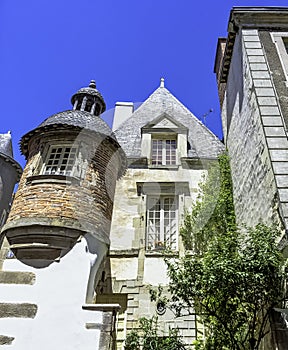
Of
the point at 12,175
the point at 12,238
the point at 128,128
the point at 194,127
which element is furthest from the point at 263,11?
the point at 12,175

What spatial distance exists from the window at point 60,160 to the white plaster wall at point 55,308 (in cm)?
207

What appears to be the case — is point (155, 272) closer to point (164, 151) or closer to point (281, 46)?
point (164, 151)

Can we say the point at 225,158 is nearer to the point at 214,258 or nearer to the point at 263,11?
the point at 263,11

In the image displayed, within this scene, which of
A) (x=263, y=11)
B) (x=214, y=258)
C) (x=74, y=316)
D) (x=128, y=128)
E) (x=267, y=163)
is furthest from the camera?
(x=128, y=128)

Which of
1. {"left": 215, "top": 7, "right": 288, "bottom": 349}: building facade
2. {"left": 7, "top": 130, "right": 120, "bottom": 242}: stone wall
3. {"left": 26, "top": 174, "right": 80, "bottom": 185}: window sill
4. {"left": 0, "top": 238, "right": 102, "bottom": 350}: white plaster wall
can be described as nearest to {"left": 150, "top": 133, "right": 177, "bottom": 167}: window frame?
{"left": 215, "top": 7, "right": 288, "bottom": 349}: building facade

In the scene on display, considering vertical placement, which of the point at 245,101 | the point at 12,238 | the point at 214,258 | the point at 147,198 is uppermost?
the point at 245,101

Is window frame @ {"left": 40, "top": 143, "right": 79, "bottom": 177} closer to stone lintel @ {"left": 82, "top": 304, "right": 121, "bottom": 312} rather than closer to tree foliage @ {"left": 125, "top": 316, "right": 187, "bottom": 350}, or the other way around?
stone lintel @ {"left": 82, "top": 304, "right": 121, "bottom": 312}

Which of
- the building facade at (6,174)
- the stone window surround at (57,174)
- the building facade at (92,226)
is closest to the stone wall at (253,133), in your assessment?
the building facade at (92,226)

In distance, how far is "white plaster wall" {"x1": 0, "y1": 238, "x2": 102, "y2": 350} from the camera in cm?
523

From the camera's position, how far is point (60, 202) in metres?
6.61

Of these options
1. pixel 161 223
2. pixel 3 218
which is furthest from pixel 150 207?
pixel 3 218

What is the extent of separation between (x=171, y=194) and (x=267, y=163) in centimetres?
422

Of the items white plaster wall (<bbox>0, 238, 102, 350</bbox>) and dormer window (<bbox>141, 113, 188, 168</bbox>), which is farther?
dormer window (<bbox>141, 113, 188, 168</bbox>)

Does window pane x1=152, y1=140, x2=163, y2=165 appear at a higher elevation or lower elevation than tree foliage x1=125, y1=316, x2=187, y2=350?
higher
